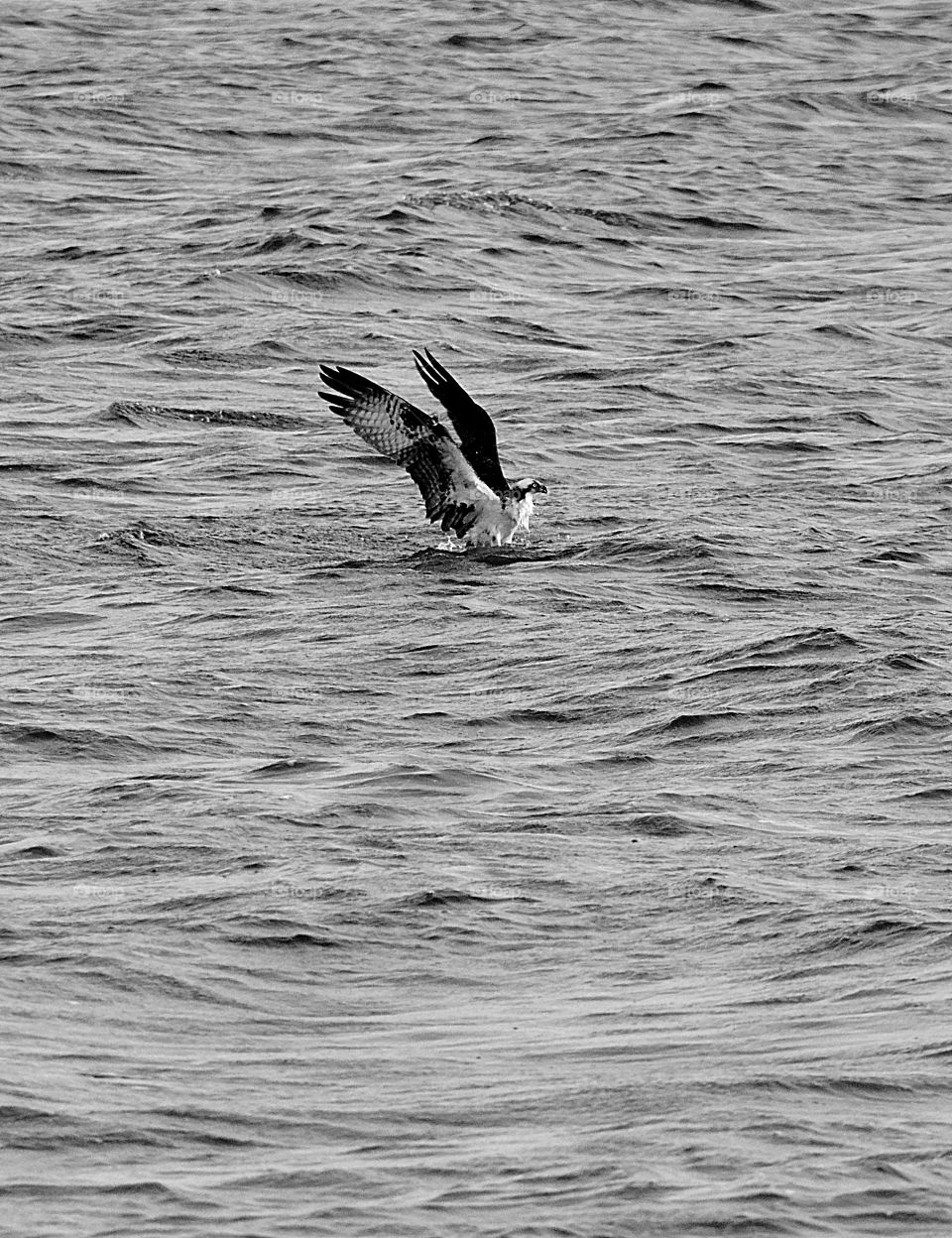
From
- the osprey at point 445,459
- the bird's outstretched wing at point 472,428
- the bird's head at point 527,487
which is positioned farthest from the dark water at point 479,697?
the bird's outstretched wing at point 472,428

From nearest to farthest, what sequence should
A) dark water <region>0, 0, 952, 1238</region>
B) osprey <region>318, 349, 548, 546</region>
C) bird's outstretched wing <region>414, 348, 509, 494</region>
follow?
dark water <region>0, 0, 952, 1238</region> < bird's outstretched wing <region>414, 348, 509, 494</region> < osprey <region>318, 349, 548, 546</region>

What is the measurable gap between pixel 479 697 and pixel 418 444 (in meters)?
3.24

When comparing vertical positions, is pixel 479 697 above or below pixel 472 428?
below

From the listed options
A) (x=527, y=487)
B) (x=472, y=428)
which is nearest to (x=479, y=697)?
(x=472, y=428)

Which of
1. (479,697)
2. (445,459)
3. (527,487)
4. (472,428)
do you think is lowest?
(479,697)

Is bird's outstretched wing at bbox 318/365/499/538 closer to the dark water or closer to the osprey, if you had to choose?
the osprey

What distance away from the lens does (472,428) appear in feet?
45.3

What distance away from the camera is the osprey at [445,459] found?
1393 centimetres

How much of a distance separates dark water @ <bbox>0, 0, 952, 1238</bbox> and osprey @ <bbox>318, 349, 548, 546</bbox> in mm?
→ 248

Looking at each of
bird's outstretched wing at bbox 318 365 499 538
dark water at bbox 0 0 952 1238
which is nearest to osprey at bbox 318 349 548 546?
bird's outstretched wing at bbox 318 365 499 538

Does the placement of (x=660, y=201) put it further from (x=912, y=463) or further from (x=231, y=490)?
(x=231, y=490)

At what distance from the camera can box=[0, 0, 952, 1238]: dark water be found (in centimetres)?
661

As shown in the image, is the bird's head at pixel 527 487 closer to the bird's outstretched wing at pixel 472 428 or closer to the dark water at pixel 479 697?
the bird's outstretched wing at pixel 472 428

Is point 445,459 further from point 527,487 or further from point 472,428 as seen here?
point 527,487
